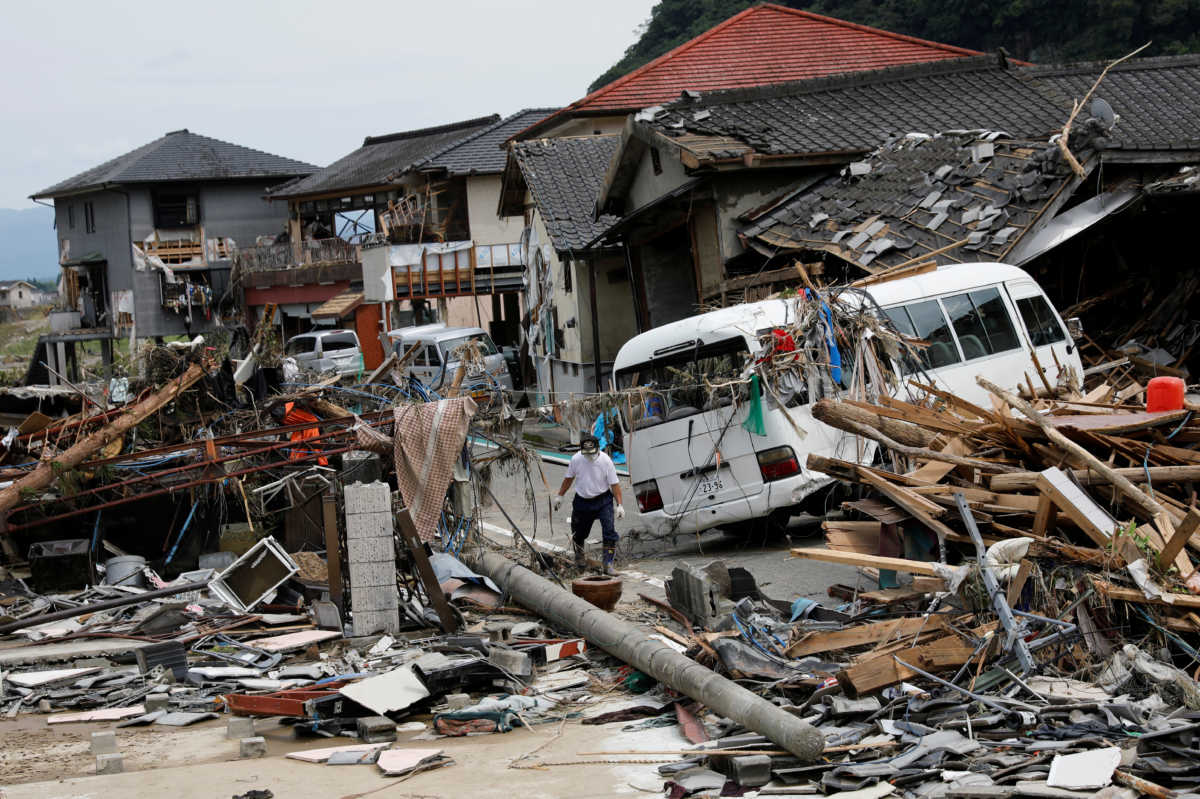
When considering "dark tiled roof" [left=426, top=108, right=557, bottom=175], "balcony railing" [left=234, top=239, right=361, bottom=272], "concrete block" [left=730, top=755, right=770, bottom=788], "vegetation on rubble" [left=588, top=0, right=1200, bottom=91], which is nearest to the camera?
"concrete block" [left=730, top=755, right=770, bottom=788]

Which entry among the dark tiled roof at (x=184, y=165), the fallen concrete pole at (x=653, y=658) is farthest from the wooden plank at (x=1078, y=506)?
the dark tiled roof at (x=184, y=165)

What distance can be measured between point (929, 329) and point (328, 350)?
2737 cm

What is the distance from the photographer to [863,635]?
8.16 meters

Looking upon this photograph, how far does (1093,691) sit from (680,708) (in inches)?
98.2

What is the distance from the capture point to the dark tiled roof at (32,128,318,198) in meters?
58.5

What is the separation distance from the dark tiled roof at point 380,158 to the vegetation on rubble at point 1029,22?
30.3ft

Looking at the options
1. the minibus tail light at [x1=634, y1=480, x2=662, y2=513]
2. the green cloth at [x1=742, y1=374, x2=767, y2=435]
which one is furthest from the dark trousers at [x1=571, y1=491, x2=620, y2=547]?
the green cloth at [x1=742, y1=374, x2=767, y2=435]

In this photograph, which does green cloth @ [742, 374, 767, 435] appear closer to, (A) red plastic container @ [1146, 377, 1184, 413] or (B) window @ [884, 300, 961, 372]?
(B) window @ [884, 300, 961, 372]

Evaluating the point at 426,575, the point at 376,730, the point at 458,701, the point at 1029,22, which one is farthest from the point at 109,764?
the point at 1029,22

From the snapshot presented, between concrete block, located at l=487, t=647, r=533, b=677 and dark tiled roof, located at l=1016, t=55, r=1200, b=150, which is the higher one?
dark tiled roof, located at l=1016, t=55, r=1200, b=150

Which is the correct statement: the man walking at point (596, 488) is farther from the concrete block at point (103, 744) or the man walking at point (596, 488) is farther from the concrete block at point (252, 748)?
the concrete block at point (103, 744)

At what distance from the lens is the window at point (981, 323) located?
46.0 feet

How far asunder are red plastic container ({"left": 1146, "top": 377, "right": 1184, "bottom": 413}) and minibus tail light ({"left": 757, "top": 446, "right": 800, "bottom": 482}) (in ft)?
11.6

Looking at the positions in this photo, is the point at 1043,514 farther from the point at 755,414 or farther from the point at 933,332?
the point at 933,332
